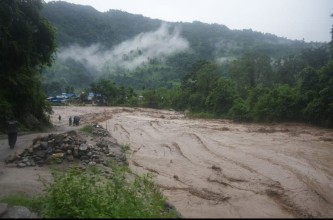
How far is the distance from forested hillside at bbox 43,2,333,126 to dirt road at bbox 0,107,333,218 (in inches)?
367

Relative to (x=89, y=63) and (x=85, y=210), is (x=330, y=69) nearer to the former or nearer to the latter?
(x=85, y=210)

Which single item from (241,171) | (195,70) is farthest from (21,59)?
(195,70)

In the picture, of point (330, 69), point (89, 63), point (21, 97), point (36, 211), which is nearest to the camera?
point (36, 211)

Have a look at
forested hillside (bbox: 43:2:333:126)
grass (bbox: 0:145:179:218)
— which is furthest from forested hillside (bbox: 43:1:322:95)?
grass (bbox: 0:145:179:218)

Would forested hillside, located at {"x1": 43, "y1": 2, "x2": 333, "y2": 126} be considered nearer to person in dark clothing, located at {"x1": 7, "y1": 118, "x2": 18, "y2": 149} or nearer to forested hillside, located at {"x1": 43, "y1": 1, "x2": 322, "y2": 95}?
forested hillside, located at {"x1": 43, "y1": 1, "x2": 322, "y2": 95}

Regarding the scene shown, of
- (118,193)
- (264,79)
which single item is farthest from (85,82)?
(118,193)

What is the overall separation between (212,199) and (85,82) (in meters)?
115

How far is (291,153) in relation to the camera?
18312 mm

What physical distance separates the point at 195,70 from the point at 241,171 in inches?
1930

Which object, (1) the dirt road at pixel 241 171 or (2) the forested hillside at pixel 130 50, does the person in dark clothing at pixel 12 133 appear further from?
(2) the forested hillside at pixel 130 50

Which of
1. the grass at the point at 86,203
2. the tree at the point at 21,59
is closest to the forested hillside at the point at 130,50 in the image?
the tree at the point at 21,59

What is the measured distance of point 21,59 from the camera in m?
23.8

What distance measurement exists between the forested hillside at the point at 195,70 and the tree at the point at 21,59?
299 inches

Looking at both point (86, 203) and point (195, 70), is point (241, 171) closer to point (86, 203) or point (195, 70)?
point (86, 203)
